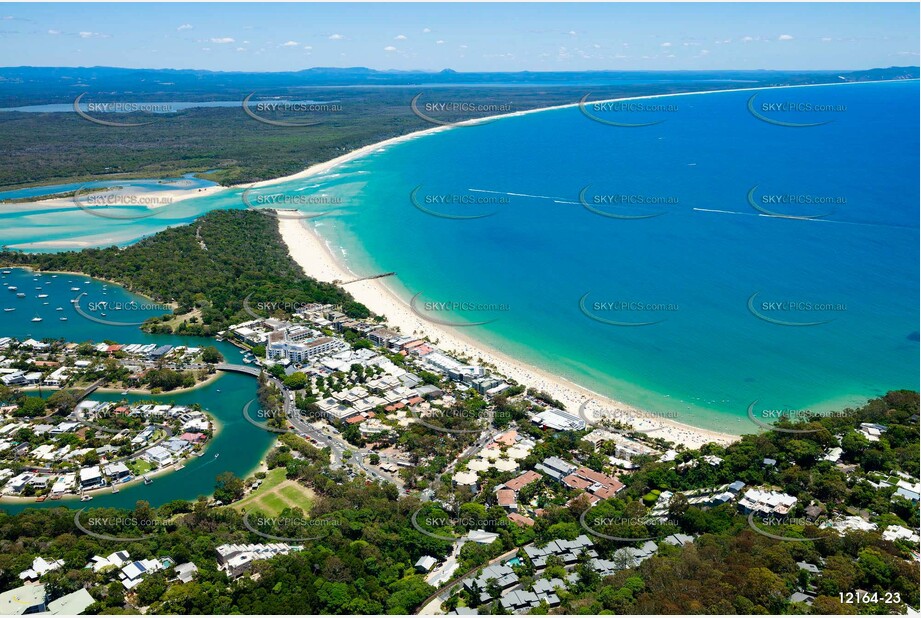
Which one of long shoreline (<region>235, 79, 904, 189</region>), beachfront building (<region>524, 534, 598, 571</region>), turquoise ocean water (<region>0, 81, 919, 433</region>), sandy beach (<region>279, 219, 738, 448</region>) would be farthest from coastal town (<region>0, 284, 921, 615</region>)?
long shoreline (<region>235, 79, 904, 189</region>)

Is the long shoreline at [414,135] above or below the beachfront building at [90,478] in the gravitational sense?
above

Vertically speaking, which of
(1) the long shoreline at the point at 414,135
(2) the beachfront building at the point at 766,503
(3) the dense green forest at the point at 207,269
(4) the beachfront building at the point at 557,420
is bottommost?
(4) the beachfront building at the point at 557,420

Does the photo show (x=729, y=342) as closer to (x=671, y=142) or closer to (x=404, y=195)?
(x=404, y=195)

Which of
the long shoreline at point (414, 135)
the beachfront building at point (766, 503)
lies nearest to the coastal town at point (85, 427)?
the beachfront building at point (766, 503)

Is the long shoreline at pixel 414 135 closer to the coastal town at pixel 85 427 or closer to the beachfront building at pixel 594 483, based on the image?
the coastal town at pixel 85 427

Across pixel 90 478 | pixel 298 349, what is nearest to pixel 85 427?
pixel 90 478

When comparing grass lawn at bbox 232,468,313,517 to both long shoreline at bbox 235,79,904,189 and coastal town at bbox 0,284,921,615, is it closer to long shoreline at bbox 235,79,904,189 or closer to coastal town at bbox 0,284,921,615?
coastal town at bbox 0,284,921,615
